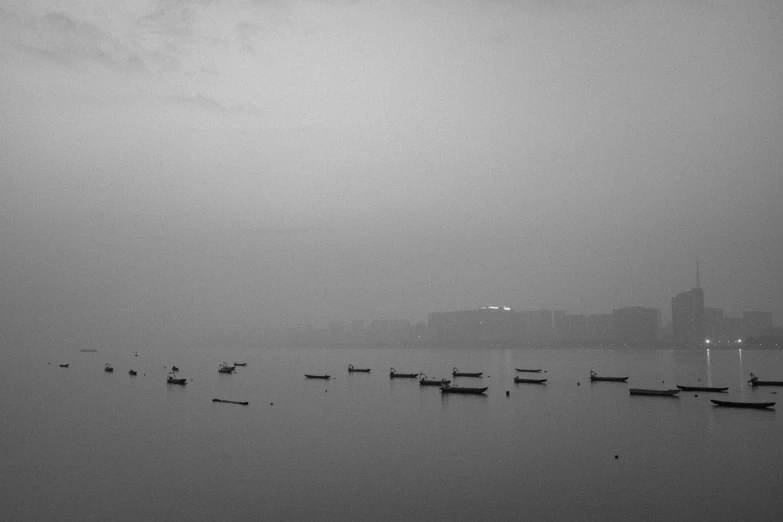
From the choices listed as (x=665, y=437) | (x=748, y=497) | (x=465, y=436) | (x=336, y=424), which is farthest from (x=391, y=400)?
(x=748, y=497)

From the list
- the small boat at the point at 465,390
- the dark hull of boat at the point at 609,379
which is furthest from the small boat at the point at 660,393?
the small boat at the point at 465,390

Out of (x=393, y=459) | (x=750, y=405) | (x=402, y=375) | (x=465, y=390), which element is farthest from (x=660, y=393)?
(x=393, y=459)

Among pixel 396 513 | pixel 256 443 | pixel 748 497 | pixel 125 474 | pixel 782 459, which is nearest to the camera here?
pixel 396 513

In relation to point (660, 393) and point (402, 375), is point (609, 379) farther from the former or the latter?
point (402, 375)

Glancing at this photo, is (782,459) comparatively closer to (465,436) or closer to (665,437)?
Answer: (665,437)

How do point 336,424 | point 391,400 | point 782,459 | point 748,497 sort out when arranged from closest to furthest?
point 748,497 → point 782,459 → point 336,424 → point 391,400

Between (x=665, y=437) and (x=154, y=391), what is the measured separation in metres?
51.3

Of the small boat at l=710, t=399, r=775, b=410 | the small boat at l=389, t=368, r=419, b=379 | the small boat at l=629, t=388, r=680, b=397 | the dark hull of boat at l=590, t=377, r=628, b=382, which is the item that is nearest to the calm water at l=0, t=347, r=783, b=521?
the small boat at l=710, t=399, r=775, b=410

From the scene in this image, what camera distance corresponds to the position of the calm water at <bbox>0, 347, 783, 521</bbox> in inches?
873

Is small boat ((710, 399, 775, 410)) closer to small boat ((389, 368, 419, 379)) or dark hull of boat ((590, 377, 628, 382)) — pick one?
dark hull of boat ((590, 377, 628, 382))

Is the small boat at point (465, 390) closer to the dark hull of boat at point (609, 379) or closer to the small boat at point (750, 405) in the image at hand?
the small boat at point (750, 405)

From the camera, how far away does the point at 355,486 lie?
81.3ft

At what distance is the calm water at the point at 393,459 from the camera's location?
72.7 feet

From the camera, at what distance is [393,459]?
96.5ft
